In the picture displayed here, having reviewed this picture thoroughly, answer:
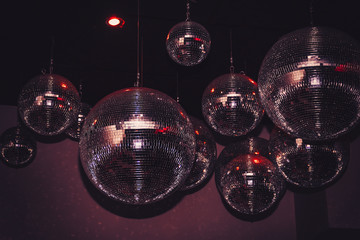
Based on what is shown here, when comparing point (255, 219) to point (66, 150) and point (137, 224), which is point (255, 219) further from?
point (66, 150)

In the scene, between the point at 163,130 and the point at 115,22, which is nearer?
the point at 163,130

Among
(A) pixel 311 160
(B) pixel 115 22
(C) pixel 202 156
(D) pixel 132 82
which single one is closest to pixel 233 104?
(C) pixel 202 156

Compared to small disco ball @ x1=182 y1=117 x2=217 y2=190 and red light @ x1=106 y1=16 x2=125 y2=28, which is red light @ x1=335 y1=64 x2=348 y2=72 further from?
red light @ x1=106 y1=16 x2=125 y2=28

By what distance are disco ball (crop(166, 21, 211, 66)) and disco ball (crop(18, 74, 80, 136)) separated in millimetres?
782

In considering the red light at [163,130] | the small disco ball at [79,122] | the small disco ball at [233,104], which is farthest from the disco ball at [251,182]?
the red light at [163,130]

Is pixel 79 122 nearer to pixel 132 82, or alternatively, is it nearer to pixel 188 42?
pixel 132 82

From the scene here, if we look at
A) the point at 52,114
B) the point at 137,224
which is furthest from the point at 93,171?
the point at 137,224

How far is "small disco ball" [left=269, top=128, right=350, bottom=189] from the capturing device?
278 cm

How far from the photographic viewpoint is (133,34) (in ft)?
Result: 12.5

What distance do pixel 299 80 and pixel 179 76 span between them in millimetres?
3007

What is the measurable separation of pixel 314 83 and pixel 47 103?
1899 millimetres

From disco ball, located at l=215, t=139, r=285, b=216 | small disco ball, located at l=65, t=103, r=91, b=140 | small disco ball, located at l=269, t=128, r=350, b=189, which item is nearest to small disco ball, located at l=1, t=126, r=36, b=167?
small disco ball, located at l=65, t=103, r=91, b=140

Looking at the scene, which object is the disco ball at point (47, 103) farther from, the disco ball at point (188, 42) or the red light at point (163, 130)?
the red light at point (163, 130)

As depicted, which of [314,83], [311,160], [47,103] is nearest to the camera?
[314,83]
